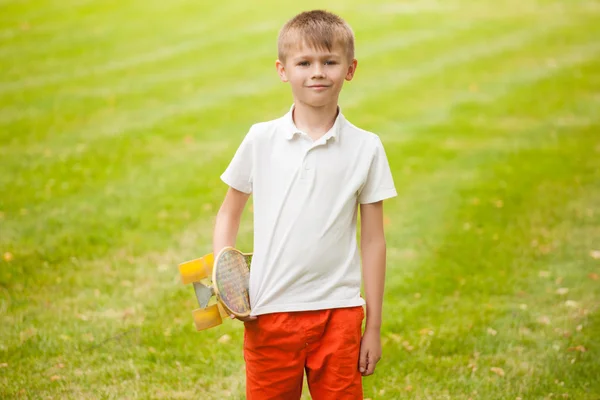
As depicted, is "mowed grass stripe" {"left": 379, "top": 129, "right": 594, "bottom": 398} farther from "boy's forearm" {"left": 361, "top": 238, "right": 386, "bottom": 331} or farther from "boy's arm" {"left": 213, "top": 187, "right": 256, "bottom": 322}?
"boy's arm" {"left": 213, "top": 187, "right": 256, "bottom": 322}

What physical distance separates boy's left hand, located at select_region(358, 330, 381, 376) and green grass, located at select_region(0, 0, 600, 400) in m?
1.39

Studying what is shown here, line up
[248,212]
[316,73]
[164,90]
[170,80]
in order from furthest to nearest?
1. [170,80]
2. [164,90]
3. [248,212]
4. [316,73]

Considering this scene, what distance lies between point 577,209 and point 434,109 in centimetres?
388

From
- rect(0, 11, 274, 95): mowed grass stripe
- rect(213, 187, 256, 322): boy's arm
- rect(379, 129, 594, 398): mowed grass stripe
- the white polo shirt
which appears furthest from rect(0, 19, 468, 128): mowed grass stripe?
the white polo shirt

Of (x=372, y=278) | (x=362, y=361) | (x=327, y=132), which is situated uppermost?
(x=327, y=132)

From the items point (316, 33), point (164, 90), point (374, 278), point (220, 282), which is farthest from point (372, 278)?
point (164, 90)

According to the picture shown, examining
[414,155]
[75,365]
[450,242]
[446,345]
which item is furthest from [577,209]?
[75,365]

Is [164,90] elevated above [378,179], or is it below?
below

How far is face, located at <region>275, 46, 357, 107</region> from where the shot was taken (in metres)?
2.73

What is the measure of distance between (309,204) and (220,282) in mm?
410

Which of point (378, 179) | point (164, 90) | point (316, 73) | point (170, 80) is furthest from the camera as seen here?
point (170, 80)

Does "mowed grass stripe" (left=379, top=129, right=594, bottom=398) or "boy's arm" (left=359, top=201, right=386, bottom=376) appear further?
"mowed grass stripe" (left=379, top=129, right=594, bottom=398)

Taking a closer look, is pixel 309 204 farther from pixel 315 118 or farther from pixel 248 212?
pixel 248 212

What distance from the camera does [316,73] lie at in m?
2.71
